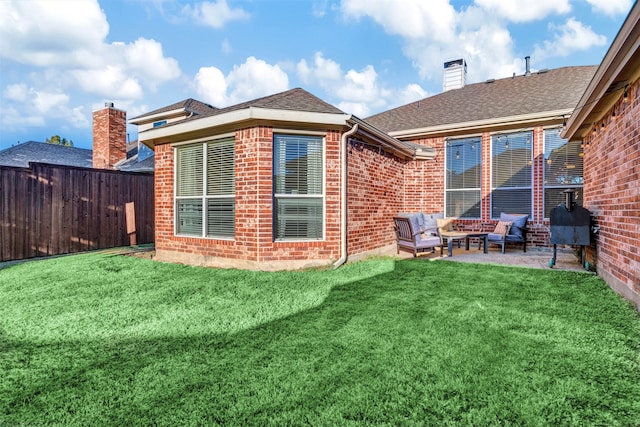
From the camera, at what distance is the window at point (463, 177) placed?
852cm

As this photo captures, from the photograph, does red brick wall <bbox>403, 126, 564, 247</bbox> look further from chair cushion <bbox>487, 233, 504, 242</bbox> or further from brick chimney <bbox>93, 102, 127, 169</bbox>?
brick chimney <bbox>93, 102, 127, 169</bbox>

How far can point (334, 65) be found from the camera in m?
19.0

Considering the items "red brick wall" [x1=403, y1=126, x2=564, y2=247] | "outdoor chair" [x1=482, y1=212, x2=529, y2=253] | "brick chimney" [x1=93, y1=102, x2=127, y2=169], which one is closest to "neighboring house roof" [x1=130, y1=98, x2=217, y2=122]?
"brick chimney" [x1=93, y1=102, x2=127, y2=169]

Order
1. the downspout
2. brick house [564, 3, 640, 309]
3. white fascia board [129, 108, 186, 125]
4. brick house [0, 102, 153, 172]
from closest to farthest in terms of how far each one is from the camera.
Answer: brick house [564, 3, 640, 309] → the downspout → white fascia board [129, 108, 186, 125] → brick house [0, 102, 153, 172]

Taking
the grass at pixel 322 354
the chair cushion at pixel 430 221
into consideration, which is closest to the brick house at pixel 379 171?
the chair cushion at pixel 430 221

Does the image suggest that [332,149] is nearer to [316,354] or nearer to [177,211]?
[177,211]

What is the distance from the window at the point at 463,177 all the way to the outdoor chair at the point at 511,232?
0.91 metres

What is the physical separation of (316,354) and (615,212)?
4430mm

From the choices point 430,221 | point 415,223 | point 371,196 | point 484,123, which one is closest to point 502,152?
point 484,123

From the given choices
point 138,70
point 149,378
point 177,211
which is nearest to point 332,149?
point 177,211

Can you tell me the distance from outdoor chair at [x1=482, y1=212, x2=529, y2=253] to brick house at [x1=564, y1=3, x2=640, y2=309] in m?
1.98

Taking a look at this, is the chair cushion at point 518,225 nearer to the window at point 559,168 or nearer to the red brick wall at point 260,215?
the window at point 559,168

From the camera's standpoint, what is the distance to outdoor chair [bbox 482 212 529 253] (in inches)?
291

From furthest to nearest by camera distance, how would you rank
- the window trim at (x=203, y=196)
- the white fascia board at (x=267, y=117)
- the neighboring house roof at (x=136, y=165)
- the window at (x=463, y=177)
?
1. the neighboring house roof at (x=136, y=165)
2. the window at (x=463, y=177)
3. the window trim at (x=203, y=196)
4. the white fascia board at (x=267, y=117)
